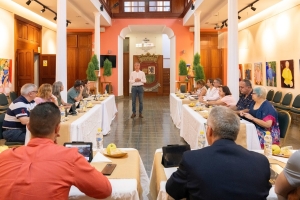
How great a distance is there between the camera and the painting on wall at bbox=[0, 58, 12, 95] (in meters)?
10.1

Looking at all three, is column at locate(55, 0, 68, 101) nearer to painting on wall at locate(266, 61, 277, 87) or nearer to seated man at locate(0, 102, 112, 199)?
seated man at locate(0, 102, 112, 199)

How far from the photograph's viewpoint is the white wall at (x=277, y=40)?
372 inches

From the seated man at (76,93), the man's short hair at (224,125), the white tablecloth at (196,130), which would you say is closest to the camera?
the man's short hair at (224,125)

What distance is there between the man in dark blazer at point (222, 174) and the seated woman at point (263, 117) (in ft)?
8.10

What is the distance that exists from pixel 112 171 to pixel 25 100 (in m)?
2.66

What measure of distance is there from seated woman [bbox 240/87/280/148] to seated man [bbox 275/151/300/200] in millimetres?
2309

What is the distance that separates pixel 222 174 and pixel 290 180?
441mm

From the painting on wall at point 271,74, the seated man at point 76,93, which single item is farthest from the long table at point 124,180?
the painting on wall at point 271,74

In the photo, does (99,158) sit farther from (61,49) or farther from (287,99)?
(287,99)

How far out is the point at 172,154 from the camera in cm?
246

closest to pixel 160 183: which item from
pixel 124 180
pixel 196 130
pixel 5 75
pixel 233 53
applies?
pixel 124 180

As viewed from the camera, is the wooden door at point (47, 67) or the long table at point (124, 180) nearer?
the long table at point (124, 180)

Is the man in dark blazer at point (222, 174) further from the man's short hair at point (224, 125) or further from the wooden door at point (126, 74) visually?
the wooden door at point (126, 74)

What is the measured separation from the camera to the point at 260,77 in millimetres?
12500
